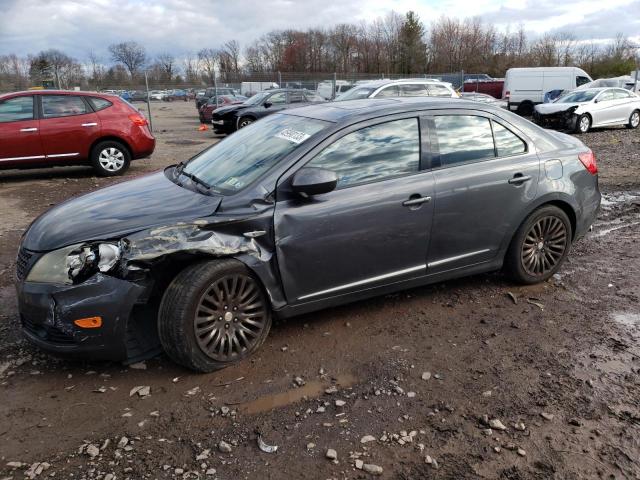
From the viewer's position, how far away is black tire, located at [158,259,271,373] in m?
3.12

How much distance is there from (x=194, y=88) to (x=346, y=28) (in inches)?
1692

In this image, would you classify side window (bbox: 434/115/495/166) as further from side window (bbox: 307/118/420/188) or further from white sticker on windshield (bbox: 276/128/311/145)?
white sticker on windshield (bbox: 276/128/311/145)

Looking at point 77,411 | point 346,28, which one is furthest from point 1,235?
point 346,28

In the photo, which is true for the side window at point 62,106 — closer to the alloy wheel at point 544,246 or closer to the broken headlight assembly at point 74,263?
the broken headlight assembly at point 74,263

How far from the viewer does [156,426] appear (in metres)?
2.84

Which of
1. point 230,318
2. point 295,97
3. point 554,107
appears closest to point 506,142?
point 230,318

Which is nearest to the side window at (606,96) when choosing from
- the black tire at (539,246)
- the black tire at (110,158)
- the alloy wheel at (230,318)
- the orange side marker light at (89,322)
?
the black tire at (110,158)

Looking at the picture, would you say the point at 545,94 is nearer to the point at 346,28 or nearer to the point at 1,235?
the point at 1,235

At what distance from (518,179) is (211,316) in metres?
2.60

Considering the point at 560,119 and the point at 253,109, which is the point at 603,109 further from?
the point at 253,109

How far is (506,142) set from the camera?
14.0ft

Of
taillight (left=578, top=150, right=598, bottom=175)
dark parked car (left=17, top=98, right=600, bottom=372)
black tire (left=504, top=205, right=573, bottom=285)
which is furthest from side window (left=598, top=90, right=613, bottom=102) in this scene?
black tire (left=504, top=205, right=573, bottom=285)

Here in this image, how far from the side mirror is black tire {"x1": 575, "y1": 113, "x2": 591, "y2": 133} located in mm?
16298

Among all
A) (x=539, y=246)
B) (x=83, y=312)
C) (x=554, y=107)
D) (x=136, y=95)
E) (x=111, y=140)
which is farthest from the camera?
(x=136, y=95)
